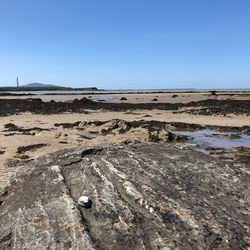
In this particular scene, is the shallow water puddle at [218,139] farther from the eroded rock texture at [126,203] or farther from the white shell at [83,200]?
the white shell at [83,200]

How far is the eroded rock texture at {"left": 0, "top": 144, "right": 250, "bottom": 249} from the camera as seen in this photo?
3.55 metres

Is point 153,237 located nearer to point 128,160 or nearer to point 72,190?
point 72,190

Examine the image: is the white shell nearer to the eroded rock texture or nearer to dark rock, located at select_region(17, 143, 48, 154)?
the eroded rock texture

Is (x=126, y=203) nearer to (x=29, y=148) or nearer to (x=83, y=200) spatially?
(x=83, y=200)

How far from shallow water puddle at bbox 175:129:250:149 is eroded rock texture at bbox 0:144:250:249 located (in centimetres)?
936

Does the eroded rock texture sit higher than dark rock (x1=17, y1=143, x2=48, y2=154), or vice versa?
the eroded rock texture

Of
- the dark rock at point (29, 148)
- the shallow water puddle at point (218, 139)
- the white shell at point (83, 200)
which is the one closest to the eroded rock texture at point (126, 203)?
the white shell at point (83, 200)

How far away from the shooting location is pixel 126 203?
3.95 metres

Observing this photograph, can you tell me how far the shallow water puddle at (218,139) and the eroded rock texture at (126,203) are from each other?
9.36 m

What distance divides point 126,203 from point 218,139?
12.1 m

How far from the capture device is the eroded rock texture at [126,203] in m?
3.55

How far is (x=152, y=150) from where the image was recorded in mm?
5371

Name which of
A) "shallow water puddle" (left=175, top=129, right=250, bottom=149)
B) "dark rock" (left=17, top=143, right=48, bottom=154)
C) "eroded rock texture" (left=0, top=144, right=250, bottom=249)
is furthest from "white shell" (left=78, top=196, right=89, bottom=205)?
"shallow water puddle" (left=175, top=129, right=250, bottom=149)

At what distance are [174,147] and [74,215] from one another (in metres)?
2.21
